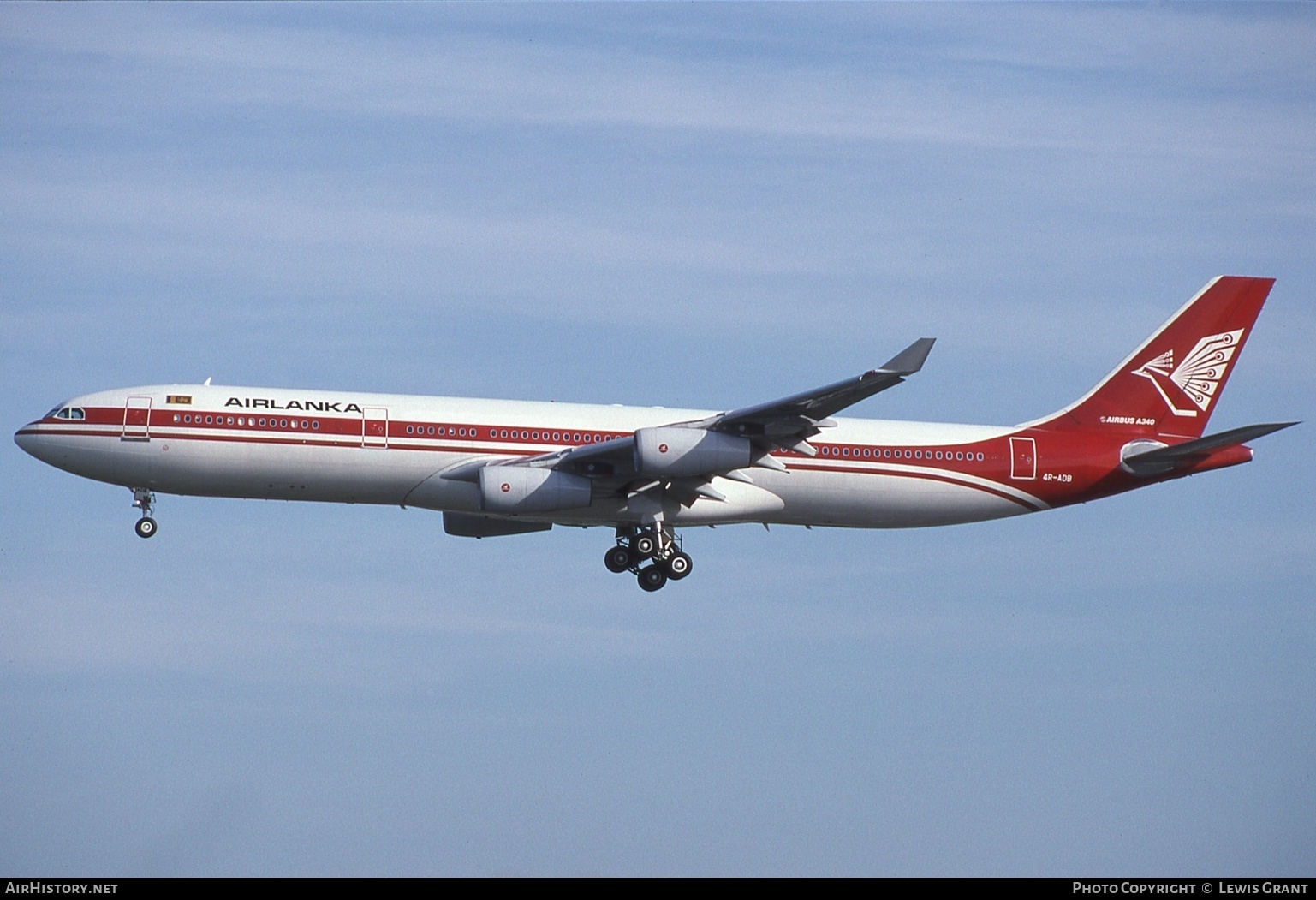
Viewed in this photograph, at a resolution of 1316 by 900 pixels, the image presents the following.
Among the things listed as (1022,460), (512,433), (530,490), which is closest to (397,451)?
(512,433)

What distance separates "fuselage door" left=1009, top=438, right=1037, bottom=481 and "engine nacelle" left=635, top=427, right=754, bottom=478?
9.92 m

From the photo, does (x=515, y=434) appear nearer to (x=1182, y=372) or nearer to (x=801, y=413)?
(x=801, y=413)

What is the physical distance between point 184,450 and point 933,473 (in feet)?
71.5

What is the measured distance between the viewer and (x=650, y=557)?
181 feet

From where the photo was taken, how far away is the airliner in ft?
169

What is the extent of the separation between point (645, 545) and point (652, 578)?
1385mm

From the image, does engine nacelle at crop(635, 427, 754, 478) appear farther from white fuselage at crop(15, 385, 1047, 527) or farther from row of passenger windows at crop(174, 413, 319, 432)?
row of passenger windows at crop(174, 413, 319, 432)

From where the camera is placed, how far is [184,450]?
51812mm

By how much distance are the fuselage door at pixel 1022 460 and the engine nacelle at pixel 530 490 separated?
13373mm

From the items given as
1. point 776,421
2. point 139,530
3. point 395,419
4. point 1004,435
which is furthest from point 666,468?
point 139,530

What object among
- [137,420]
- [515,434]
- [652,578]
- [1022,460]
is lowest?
[652,578]

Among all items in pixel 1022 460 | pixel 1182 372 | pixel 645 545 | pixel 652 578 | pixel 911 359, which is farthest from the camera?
pixel 1182 372

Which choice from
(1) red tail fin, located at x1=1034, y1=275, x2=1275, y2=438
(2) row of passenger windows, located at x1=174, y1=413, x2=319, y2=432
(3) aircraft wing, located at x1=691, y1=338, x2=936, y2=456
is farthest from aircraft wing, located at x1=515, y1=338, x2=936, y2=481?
(1) red tail fin, located at x1=1034, y1=275, x2=1275, y2=438
